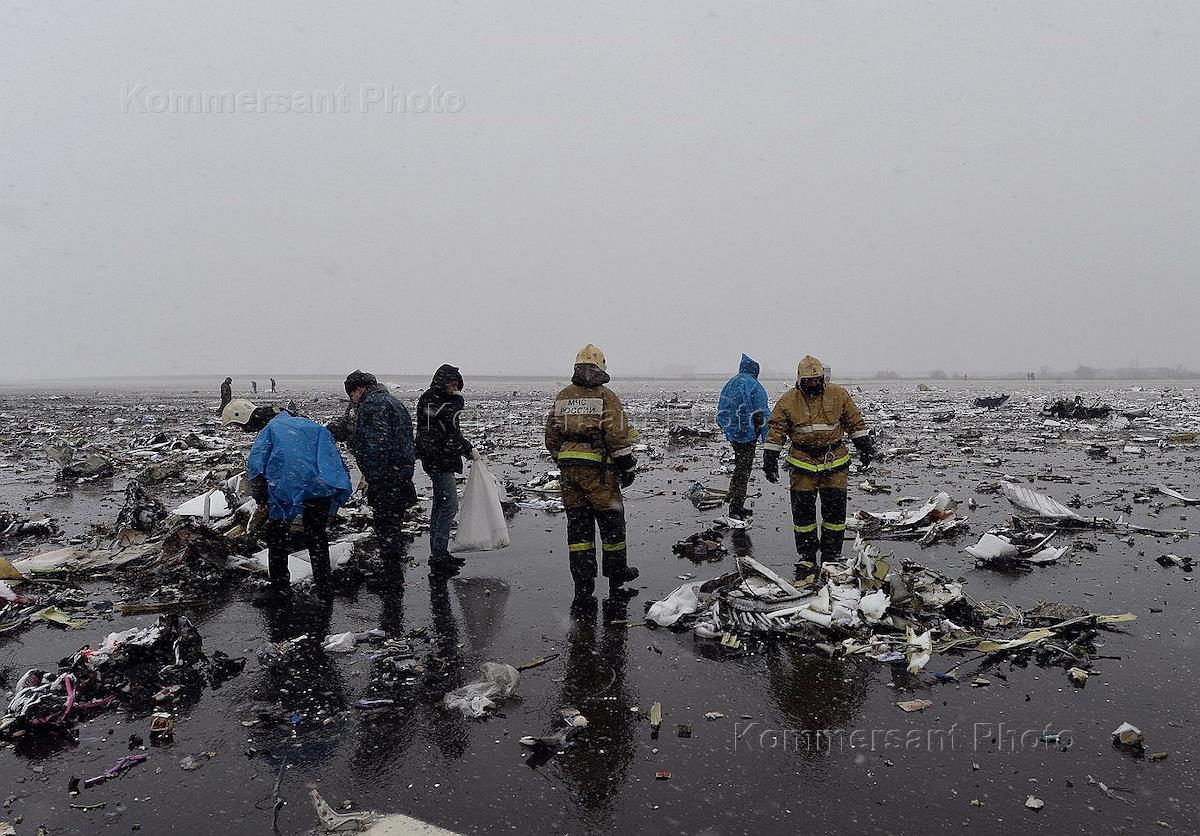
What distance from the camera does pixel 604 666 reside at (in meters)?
4.21

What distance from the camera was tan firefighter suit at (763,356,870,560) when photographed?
19.5ft

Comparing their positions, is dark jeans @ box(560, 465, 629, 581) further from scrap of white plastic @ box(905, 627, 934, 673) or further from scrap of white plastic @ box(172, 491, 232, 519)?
scrap of white plastic @ box(172, 491, 232, 519)

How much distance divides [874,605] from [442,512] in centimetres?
400

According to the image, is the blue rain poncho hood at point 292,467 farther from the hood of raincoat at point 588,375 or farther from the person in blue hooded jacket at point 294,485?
the hood of raincoat at point 588,375

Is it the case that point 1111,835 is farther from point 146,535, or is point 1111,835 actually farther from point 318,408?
point 318,408

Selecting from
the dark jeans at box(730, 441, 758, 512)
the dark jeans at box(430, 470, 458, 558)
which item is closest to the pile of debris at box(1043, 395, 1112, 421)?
the dark jeans at box(730, 441, 758, 512)

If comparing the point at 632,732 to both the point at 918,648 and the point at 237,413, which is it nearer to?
the point at 918,648

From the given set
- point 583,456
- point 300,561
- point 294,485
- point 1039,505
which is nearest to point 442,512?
point 300,561

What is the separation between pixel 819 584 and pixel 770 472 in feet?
5.04

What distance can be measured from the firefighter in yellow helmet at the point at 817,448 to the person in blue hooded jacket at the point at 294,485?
13.1 ft

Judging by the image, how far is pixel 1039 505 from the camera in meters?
7.84

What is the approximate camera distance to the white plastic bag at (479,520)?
6602mm

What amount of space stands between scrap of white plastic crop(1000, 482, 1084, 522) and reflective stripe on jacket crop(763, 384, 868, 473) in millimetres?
3372

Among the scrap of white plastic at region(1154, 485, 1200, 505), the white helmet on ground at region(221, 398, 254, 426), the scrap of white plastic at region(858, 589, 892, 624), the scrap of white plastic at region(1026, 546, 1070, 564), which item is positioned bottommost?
the scrap of white plastic at region(1154, 485, 1200, 505)
